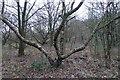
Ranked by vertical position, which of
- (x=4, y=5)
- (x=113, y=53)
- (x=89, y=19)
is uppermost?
(x=4, y=5)

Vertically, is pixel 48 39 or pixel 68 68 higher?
pixel 48 39

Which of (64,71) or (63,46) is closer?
(64,71)

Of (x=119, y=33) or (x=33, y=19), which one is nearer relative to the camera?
(x=119, y=33)

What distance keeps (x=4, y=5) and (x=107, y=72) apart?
6.80m

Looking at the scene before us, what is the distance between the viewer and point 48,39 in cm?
1350

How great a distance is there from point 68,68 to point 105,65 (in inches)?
75.7

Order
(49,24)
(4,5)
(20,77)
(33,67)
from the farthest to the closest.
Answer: (49,24) → (4,5) → (33,67) → (20,77)

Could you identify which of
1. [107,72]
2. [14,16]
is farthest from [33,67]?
[14,16]

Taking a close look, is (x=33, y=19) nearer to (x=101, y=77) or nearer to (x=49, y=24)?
(x=49, y=24)

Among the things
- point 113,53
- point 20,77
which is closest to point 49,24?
point 113,53

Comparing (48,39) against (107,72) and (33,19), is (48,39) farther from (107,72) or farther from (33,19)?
(107,72)

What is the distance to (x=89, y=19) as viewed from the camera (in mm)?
11828

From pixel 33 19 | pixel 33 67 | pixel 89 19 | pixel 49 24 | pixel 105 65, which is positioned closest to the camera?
pixel 33 67

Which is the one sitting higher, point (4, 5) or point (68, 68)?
point (4, 5)
